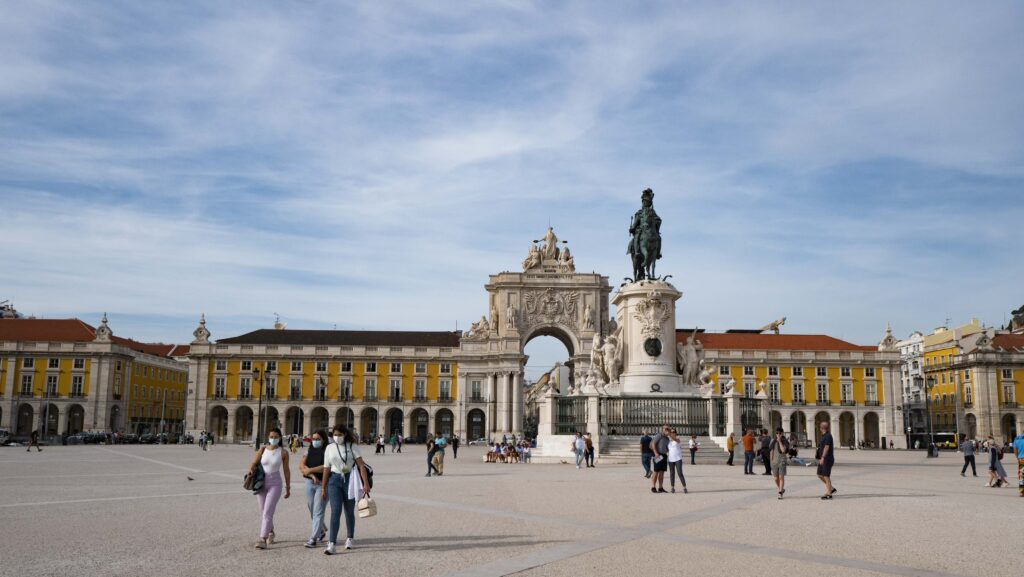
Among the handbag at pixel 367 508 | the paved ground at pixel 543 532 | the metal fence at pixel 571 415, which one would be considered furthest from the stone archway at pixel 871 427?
the handbag at pixel 367 508

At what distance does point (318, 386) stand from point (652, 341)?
64.4 meters

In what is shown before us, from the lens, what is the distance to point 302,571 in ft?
27.1

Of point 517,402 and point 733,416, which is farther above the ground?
point 517,402

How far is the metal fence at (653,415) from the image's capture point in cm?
2705

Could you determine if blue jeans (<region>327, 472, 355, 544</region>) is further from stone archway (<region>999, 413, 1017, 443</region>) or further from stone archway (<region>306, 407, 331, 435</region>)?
stone archway (<region>999, 413, 1017, 443</region>)

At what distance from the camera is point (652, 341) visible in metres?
27.7

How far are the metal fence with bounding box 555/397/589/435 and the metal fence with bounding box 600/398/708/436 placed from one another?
36.2 inches

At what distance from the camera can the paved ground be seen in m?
8.54

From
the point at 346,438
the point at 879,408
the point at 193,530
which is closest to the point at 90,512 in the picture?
the point at 193,530

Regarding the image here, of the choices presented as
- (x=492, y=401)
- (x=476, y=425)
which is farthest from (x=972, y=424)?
(x=476, y=425)

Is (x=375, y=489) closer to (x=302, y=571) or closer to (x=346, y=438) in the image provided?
(x=346, y=438)

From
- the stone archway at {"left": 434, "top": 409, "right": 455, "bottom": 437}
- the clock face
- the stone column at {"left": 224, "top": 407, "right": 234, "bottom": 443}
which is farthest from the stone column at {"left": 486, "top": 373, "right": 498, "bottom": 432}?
the clock face

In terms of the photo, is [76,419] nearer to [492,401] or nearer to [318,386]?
[318,386]

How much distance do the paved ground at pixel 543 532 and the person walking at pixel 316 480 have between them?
0.98 feet
